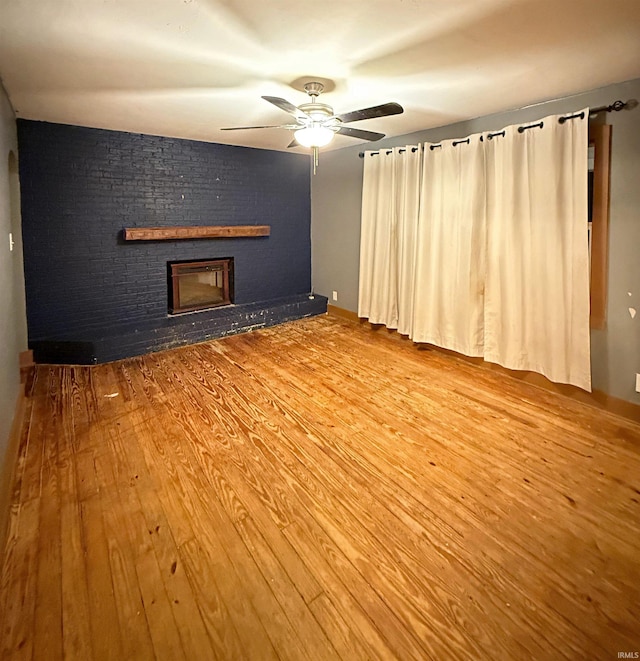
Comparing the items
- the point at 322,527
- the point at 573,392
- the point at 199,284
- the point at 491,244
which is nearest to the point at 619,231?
the point at 491,244

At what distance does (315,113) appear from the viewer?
280 centimetres

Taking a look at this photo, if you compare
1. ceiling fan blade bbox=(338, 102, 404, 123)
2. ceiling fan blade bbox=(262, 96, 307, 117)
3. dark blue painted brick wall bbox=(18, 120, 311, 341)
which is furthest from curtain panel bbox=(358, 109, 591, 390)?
ceiling fan blade bbox=(262, 96, 307, 117)

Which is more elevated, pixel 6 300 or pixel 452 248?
pixel 452 248

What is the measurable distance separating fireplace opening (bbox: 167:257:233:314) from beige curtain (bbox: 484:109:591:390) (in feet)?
10.6

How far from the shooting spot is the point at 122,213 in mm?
Answer: 4375

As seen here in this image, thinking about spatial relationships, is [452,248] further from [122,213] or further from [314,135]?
[122,213]

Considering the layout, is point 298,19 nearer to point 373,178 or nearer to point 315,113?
point 315,113

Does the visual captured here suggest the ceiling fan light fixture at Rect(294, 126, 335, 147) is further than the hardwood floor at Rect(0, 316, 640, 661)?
Yes

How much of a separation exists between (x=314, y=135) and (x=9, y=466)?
272 cm

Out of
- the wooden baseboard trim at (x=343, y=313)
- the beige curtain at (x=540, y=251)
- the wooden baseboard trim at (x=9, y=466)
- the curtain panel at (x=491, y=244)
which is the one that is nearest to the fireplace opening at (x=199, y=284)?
the wooden baseboard trim at (x=343, y=313)

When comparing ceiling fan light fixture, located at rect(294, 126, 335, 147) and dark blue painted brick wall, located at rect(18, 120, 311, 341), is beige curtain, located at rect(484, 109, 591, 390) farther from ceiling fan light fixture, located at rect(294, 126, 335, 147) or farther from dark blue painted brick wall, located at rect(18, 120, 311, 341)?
dark blue painted brick wall, located at rect(18, 120, 311, 341)

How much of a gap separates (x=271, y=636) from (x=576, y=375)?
9.40 feet

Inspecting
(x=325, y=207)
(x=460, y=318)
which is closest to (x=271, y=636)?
(x=460, y=318)

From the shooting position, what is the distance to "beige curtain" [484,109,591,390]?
Result: 9.80ft
